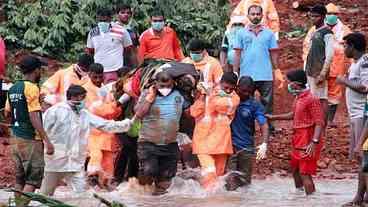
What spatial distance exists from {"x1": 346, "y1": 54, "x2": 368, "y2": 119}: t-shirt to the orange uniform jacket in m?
1.17

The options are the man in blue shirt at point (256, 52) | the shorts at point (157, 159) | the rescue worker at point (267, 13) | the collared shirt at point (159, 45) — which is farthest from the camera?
the rescue worker at point (267, 13)

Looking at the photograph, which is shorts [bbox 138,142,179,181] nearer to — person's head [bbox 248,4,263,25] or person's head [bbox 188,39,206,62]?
person's head [bbox 188,39,206,62]

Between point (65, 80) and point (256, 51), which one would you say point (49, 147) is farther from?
point (256, 51)

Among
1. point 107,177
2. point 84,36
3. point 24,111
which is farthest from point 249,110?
point 84,36

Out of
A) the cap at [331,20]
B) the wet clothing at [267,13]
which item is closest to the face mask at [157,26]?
the wet clothing at [267,13]

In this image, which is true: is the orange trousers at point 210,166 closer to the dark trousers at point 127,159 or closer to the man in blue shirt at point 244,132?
the man in blue shirt at point 244,132

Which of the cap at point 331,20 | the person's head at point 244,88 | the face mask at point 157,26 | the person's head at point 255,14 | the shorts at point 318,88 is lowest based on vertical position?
the shorts at point 318,88

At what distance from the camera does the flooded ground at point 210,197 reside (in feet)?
36.6

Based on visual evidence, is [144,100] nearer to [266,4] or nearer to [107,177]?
[107,177]

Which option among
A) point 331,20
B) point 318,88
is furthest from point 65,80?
point 331,20

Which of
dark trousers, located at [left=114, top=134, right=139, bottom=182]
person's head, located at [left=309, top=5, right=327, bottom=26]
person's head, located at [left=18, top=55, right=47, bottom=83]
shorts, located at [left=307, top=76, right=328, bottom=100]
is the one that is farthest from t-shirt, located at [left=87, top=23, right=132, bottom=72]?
person's head, located at [left=18, top=55, right=47, bottom=83]

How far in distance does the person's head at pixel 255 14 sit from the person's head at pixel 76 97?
3817 millimetres

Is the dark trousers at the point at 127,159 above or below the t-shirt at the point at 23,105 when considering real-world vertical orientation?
below

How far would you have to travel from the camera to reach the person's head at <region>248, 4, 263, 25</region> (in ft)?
44.2
